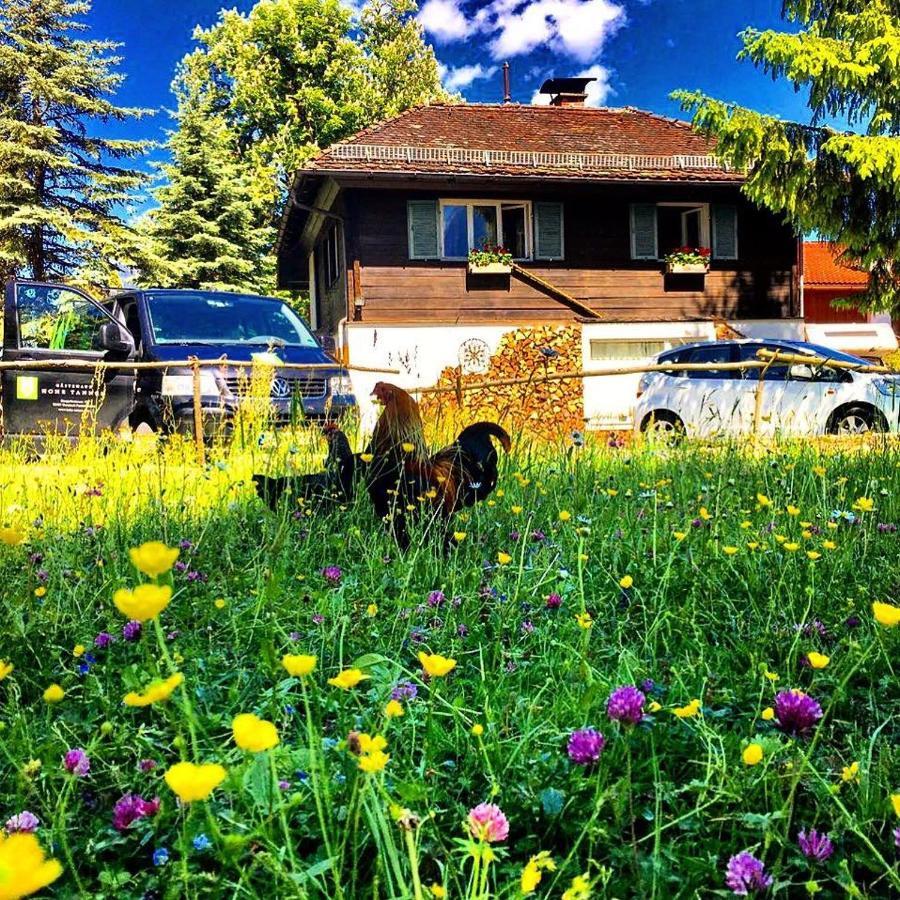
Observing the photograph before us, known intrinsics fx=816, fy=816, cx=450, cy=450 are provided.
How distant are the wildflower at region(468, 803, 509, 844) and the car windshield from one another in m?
7.48

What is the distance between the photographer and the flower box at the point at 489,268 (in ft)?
57.1

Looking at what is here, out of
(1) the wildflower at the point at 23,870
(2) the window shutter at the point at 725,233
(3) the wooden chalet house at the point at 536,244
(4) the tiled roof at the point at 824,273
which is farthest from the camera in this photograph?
(4) the tiled roof at the point at 824,273

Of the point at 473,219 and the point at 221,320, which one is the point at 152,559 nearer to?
the point at 221,320

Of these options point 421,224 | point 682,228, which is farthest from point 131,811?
point 682,228

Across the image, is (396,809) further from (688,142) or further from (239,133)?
(239,133)

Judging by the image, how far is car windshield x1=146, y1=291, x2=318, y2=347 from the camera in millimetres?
8469

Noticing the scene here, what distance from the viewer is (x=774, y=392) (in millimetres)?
11273

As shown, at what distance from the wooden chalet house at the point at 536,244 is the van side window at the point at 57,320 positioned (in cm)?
784

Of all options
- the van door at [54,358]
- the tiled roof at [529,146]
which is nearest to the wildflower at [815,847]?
the van door at [54,358]

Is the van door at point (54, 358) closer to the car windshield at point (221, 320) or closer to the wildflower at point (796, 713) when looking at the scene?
the car windshield at point (221, 320)

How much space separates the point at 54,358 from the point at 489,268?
35.5 feet

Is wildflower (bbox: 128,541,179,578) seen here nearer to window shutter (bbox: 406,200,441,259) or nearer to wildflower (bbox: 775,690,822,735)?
wildflower (bbox: 775,690,822,735)

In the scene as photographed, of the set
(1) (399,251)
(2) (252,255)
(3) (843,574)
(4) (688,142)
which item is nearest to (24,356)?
(3) (843,574)

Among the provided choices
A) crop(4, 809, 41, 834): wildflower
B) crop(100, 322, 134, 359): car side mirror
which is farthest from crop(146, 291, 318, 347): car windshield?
crop(4, 809, 41, 834): wildflower
